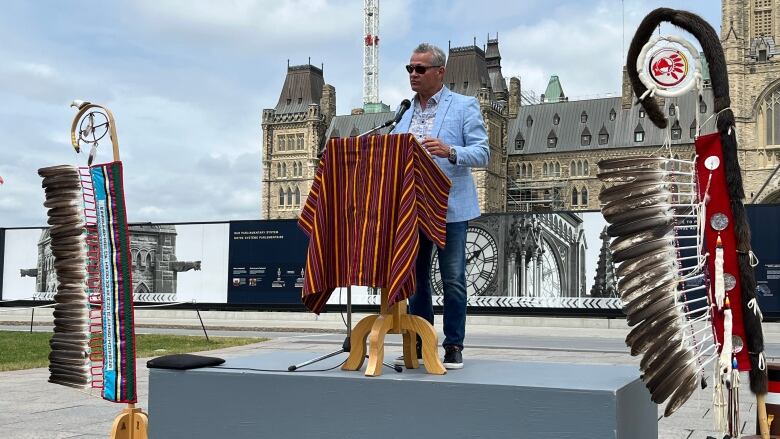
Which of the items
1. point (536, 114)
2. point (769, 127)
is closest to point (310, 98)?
point (536, 114)

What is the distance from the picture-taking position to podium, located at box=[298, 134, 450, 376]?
381 centimetres

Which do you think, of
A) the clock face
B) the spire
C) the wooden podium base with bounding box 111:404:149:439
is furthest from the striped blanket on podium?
the clock face

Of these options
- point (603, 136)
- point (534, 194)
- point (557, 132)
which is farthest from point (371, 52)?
point (603, 136)

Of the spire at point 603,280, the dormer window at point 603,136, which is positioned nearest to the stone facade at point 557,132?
the dormer window at point 603,136

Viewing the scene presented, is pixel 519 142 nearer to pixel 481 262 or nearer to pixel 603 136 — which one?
pixel 603 136

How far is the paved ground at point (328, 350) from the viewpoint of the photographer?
218 inches

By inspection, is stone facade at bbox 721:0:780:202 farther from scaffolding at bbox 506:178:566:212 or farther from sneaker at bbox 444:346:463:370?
sneaker at bbox 444:346:463:370

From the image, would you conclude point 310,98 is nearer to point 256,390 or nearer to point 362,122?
point 362,122

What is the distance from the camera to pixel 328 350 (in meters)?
8.88

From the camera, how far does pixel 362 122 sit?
8825cm

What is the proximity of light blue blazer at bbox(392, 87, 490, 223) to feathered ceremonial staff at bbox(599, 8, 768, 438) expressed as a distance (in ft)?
3.45

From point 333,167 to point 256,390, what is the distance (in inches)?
43.7

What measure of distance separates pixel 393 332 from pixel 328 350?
5045 mm

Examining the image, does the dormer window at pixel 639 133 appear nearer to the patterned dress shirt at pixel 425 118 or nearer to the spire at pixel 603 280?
the spire at pixel 603 280
